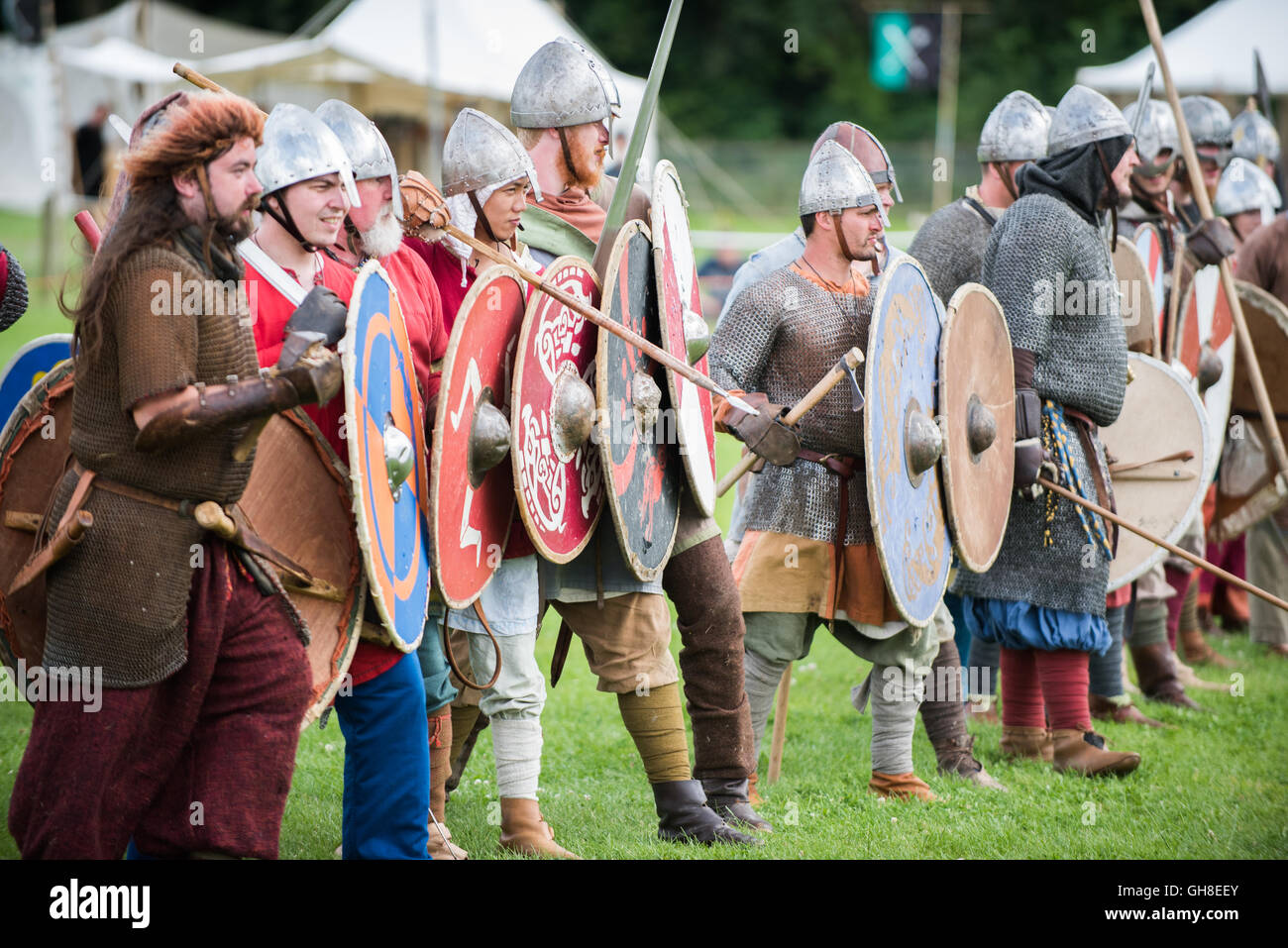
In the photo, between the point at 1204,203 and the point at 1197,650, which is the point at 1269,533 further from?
the point at 1204,203

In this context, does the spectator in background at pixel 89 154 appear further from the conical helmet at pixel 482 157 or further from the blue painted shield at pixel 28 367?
the conical helmet at pixel 482 157

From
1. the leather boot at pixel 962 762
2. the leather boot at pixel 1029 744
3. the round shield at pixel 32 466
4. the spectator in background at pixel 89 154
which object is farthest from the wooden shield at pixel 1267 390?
the spectator in background at pixel 89 154

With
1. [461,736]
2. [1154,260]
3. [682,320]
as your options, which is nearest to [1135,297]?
[1154,260]

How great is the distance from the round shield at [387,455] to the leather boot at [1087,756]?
2.50 metres

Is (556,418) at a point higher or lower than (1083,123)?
lower

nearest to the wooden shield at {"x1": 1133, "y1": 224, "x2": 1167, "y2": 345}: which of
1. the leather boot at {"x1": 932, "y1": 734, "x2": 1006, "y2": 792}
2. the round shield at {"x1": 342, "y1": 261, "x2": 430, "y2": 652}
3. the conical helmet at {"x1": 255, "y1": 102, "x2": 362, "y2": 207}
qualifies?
the leather boot at {"x1": 932, "y1": 734, "x2": 1006, "y2": 792}

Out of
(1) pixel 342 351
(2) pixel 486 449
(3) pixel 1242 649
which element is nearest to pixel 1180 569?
(3) pixel 1242 649

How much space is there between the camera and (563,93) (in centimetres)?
399

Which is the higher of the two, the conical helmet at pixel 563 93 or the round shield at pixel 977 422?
the conical helmet at pixel 563 93

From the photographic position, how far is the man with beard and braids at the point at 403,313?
3305mm

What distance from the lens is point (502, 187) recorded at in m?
3.66

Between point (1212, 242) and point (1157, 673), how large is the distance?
5.53 feet

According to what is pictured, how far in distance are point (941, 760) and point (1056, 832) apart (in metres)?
0.64

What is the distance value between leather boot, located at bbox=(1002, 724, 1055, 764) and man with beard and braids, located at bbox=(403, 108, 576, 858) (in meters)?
1.88
